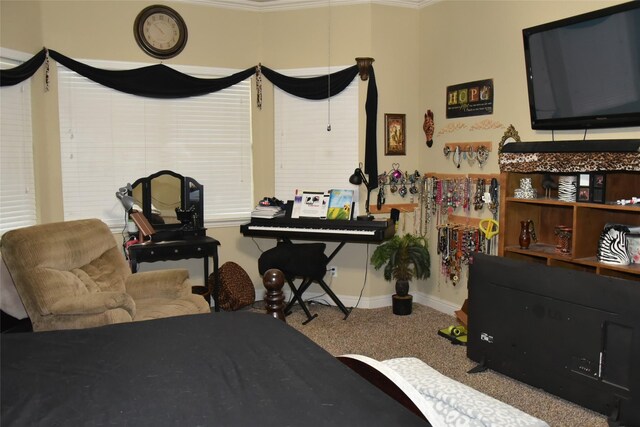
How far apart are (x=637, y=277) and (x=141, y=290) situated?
3.03 metres

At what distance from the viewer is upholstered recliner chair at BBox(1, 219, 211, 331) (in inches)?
113

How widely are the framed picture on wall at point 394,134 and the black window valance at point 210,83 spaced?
13 cm

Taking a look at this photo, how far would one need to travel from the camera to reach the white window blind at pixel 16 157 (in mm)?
3955

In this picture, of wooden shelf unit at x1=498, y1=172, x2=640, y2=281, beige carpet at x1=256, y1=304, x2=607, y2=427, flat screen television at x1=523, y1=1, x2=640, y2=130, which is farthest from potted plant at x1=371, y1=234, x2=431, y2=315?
flat screen television at x1=523, y1=1, x2=640, y2=130

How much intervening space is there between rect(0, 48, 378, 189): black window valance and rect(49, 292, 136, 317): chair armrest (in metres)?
2.17

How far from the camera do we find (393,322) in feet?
14.8

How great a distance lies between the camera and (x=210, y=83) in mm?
4777

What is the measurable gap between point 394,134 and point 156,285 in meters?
2.51

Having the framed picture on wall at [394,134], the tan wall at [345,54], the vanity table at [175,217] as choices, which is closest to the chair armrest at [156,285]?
the vanity table at [175,217]

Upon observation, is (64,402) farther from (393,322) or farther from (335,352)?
(393,322)

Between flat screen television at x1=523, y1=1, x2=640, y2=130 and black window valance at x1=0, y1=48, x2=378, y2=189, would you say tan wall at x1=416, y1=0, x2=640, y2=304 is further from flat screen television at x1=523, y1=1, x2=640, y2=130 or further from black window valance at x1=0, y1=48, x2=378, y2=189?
black window valance at x1=0, y1=48, x2=378, y2=189

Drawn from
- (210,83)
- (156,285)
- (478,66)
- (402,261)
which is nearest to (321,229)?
(402,261)

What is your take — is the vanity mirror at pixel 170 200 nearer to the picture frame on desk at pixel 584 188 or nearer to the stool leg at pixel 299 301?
the stool leg at pixel 299 301

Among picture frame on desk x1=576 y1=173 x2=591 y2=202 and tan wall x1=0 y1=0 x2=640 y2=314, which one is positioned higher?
tan wall x1=0 y1=0 x2=640 y2=314
